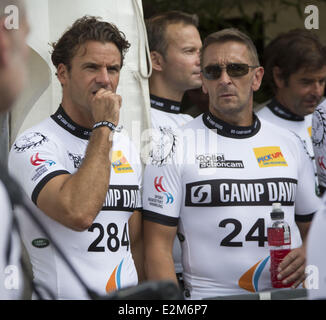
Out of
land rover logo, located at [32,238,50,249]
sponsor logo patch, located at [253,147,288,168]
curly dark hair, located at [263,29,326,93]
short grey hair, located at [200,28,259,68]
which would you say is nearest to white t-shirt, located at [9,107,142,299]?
land rover logo, located at [32,238,50,249]

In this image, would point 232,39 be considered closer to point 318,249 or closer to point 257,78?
point 257,78

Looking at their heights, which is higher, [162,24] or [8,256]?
[162,24]

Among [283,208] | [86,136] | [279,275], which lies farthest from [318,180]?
[86,136]

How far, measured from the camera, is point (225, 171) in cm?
216

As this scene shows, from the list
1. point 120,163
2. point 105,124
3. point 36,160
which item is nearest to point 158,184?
point 120,163

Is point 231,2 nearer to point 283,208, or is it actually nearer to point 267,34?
point 267,34

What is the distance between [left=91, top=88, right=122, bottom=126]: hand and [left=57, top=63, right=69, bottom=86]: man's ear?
0.46ft

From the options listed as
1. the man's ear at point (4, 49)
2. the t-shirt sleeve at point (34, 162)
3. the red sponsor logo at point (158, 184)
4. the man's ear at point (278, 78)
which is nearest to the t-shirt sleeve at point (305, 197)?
the man's ear at point (278, 78)

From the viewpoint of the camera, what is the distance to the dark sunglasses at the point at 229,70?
2.20 meters

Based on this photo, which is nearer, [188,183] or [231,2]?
[188,183]

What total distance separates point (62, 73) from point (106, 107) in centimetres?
A: 23

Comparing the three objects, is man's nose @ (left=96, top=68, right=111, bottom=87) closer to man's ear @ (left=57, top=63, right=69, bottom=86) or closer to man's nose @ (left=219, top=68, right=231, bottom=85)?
man's ear @ (left=57, top=63, right=69, bottom=86)

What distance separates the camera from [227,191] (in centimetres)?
212

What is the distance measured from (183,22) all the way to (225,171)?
2.33 feet
